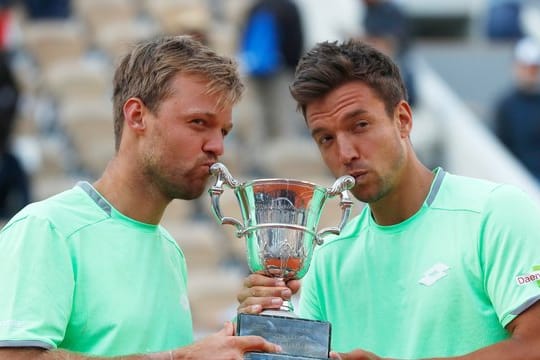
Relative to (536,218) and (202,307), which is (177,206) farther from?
(536,218)

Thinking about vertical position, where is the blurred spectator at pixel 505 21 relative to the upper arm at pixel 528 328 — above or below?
above

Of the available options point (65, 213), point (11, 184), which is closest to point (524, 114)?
point (11, 184)

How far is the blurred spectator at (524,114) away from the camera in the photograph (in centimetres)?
1024

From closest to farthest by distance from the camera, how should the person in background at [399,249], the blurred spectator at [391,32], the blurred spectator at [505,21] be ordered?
the person in background at [399,249]
the blurred spectator at [391,32]
the blurred spectator at [505,21]

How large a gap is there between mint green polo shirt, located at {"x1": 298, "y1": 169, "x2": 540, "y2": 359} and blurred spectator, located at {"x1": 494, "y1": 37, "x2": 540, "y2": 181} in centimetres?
557

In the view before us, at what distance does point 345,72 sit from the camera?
4.64 meters

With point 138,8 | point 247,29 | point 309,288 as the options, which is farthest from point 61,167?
point 309,288

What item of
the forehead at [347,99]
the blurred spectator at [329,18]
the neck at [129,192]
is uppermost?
the blurred spectator at [329,18]

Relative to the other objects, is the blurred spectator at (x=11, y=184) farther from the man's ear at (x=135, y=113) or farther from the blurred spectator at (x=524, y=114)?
the man's ear at (x=135, y=113)

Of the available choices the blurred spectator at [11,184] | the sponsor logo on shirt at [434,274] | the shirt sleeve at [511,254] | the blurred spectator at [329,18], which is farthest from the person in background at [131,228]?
the blurred spectator at [329,18]

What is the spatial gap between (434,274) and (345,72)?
0.65m

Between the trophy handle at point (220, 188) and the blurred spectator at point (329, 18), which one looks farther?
the blurred spectator at point (329, 18)

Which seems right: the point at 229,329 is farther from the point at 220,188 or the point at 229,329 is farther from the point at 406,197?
the point at 406,197

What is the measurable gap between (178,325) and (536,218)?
1085mm
